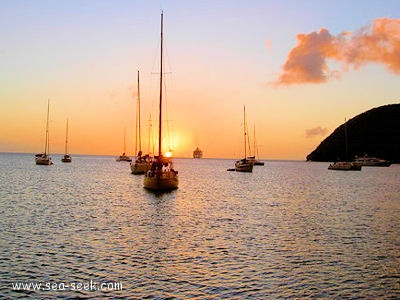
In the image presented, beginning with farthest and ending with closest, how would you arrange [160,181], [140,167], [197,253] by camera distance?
[140,167] → [160,181] → [197,253]

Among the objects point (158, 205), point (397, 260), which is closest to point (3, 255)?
point (397, 260)

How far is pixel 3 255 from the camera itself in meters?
21.2

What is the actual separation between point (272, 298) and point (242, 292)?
120 cm

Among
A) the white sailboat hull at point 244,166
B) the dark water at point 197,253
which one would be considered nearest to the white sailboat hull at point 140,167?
the white sailboat hull at point 244,166

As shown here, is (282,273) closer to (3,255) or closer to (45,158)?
(3,255)

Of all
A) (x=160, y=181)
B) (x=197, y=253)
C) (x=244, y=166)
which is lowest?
(x=197, y=253)

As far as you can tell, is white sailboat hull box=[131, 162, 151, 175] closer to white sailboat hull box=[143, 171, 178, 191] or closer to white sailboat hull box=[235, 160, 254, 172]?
white sailboat hull box=[143, 171, 178, 191]

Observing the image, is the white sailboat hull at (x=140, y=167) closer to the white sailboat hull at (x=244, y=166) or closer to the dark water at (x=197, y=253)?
the white sailboat hull at (x=244, y=166)

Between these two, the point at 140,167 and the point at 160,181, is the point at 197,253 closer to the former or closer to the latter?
the point at 160,181

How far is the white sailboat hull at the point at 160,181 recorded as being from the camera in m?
56.3

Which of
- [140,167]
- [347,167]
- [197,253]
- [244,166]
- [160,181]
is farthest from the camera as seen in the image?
[347,167]

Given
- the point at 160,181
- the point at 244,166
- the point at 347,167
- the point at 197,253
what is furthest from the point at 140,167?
the point at 347,167

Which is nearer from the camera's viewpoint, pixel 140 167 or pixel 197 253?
pixel 197 253

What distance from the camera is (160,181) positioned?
56.6 meters
